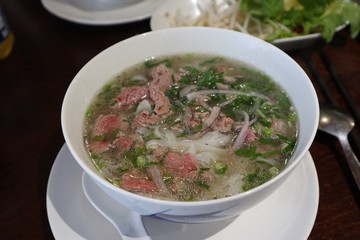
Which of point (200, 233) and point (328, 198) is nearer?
point (200, 233)

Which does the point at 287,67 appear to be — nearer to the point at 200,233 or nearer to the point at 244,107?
the point at 244,107

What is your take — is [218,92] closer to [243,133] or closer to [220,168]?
[243,133]

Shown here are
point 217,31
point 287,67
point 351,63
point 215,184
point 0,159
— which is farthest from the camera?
point 351,63

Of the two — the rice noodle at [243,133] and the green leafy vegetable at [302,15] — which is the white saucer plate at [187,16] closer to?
the green leafy vegetable at [302,15]

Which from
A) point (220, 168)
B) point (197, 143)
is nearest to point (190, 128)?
point (197, 143)

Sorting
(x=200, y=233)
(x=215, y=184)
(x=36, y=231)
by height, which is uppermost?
(x=215, y=184)

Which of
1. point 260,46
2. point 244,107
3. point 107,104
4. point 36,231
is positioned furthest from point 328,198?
point 36,231

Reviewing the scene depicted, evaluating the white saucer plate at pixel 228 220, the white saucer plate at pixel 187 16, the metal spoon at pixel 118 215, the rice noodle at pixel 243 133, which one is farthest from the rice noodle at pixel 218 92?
the white saucer plate at pixel 187 16
